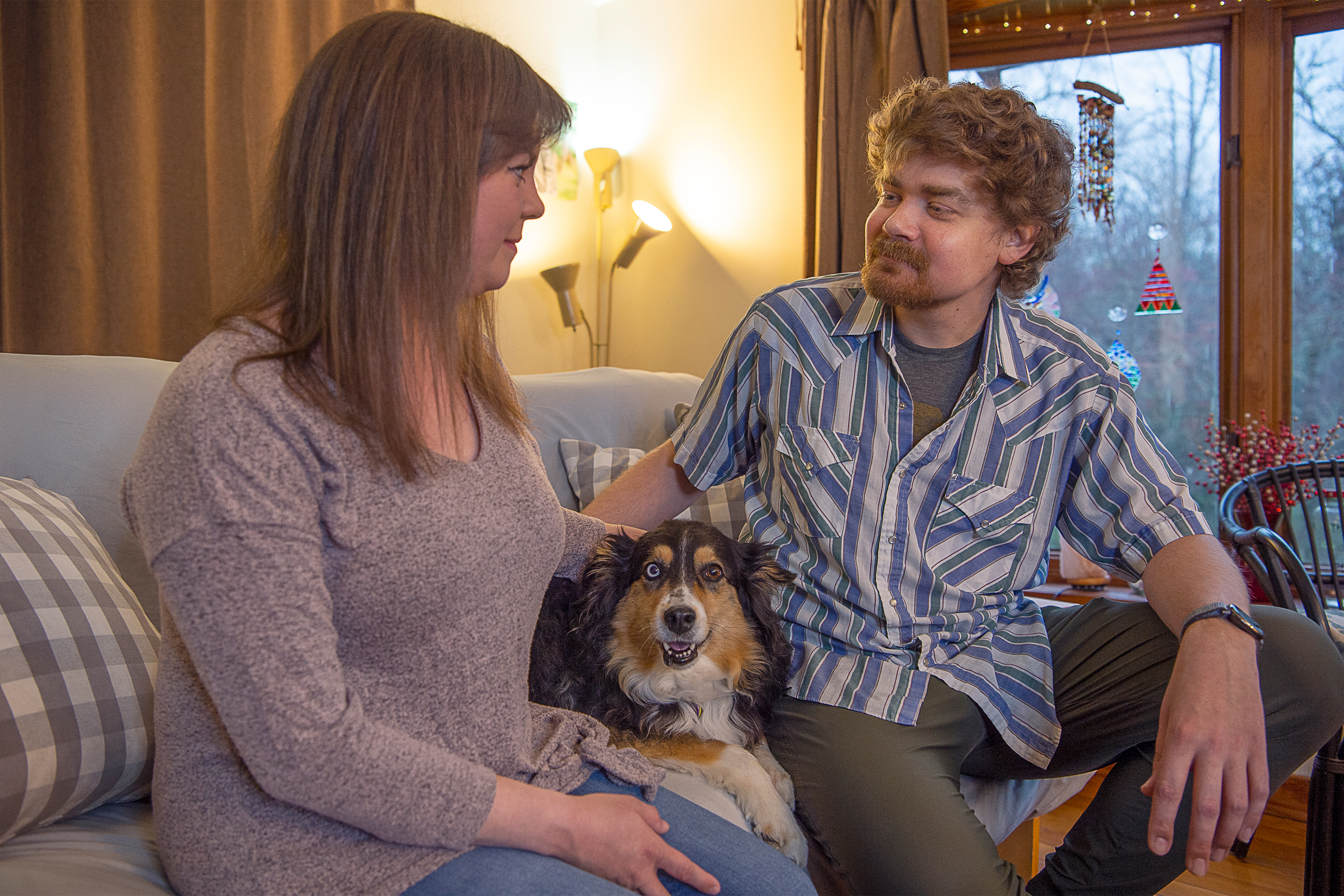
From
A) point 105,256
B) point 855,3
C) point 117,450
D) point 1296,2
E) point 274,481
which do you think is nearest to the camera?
point 274,481

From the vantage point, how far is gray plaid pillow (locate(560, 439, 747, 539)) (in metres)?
1.95

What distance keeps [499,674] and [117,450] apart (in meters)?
0.91

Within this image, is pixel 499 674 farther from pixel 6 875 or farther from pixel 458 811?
pixel 6 875

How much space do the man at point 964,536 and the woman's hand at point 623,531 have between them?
0.20ft

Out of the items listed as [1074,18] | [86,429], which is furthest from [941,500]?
[1074,18]

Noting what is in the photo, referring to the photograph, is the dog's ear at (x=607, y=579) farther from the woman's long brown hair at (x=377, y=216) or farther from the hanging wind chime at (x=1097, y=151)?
the hanging wind chime at (x=1097, y=151)

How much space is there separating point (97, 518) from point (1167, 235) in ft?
11.3

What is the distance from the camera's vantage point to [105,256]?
2.27 m

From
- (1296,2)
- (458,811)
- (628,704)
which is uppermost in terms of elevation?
(1296,2)

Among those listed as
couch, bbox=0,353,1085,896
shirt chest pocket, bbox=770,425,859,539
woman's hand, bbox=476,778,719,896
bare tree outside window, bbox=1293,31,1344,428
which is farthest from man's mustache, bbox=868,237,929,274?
bare tree outside window, bbox=1293,31,1344,428

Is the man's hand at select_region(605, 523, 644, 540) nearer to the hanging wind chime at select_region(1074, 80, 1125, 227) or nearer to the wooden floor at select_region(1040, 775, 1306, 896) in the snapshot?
the wooden floor at select_region(1040, 775, 1306, 896)

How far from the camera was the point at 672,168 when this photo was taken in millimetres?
3900

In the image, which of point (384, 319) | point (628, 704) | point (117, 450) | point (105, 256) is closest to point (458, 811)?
point (384, 319)

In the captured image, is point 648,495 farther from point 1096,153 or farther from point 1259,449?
point 1096,153
